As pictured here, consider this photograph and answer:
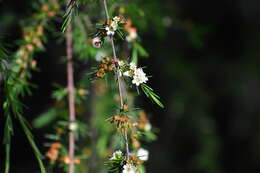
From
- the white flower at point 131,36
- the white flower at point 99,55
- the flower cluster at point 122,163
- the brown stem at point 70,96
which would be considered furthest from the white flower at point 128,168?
the white flower at point 131,36

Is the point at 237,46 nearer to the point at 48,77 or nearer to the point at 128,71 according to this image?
the point at 48,77

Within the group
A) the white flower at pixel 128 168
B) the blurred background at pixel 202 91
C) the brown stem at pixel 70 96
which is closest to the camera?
the white flower at pixel 128 168

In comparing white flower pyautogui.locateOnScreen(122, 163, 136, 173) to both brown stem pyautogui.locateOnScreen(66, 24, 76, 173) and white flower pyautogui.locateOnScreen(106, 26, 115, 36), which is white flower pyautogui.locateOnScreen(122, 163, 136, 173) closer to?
white flower pyautogui.locateOnScreen(106, 26, 115, 36)

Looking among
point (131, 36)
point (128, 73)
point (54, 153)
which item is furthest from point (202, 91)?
point (128, 73)

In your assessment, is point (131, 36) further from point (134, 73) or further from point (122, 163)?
point (122, 163)

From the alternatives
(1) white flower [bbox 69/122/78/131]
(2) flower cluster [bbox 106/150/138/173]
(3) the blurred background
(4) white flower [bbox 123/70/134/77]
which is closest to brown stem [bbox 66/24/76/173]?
(1) white flower [bbox 69/122/78/131]

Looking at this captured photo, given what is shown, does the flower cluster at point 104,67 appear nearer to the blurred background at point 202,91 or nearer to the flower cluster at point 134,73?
the flower cluster at point 134,73
